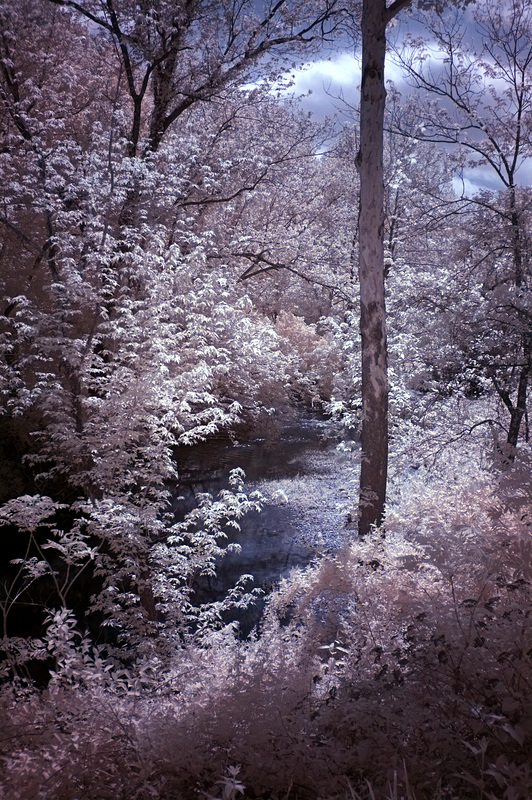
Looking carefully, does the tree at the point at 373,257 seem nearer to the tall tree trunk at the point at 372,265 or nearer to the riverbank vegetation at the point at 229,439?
the tall tree trunk at the point at 372,265

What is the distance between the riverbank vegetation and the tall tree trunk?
711 millimetres

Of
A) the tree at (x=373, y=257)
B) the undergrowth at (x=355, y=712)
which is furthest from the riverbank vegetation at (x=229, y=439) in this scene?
the tree at (x=373, y=257)

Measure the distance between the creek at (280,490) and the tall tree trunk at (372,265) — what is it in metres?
1.06

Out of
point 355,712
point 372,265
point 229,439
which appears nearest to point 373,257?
point 372,265

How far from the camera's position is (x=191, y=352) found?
31.6 ft

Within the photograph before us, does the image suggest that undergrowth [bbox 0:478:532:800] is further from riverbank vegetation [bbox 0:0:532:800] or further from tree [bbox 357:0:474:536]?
tree [bbox 357:0:474:536]

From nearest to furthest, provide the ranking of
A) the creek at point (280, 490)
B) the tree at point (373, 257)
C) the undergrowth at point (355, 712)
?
the undergrowth at point (355, 712) → the tree at point (373, 257) → the creek at point (280, 490)

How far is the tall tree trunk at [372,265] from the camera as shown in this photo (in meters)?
6.32

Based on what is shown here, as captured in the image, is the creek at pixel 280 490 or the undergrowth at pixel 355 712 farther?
the creek at pixel 280 490

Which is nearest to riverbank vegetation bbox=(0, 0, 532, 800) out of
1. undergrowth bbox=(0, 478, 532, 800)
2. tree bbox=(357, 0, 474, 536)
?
undergrowth bbox=(0, 478, 532, 800)

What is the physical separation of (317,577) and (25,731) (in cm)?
246

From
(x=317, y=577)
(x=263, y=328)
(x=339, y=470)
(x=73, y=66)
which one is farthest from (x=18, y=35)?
(x=317, y=577)

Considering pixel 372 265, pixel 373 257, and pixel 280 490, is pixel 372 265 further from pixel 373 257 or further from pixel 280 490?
pixel 280 490

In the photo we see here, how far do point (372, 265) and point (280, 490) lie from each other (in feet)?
11.9
